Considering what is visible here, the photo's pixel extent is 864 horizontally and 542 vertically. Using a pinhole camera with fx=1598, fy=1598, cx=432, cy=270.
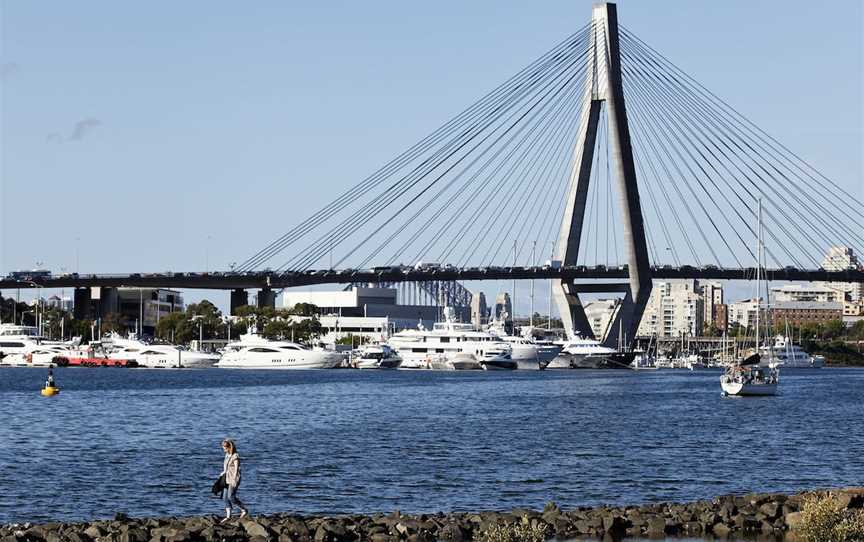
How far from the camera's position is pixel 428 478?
117 ft

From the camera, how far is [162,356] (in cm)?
13225

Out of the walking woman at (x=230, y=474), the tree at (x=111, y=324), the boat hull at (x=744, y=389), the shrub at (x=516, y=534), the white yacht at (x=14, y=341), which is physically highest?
the tree at (x=111, y=324)

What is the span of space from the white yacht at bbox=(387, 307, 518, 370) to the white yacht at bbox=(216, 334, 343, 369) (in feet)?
23.7

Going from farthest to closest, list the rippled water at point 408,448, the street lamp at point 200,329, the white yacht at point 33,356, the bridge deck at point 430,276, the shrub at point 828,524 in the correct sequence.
→ 1. the street lamp at point 200,329
2. the white yacht at point 33,356
3. the bridge deck at point 430,276
4. the rippled water at point 408,448
5. the shrub at point 828,524

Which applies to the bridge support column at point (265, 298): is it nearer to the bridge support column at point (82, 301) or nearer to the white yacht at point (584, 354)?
the bridge support column at point (82, 301)

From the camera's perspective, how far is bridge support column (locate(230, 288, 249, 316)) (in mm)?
156075

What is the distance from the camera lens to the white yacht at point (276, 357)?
12788 cm

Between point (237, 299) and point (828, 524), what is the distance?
137 metres

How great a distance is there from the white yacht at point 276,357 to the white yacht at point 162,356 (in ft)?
9.42

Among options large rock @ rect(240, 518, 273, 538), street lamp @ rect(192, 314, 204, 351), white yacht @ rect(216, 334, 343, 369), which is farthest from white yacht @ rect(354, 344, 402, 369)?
large rock @ rect(240, 518, 273, 538)

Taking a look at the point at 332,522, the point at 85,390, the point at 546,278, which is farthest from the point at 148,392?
the point at 332,522

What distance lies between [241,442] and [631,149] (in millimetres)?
62825

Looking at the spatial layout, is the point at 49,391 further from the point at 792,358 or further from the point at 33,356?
the point at 792,358

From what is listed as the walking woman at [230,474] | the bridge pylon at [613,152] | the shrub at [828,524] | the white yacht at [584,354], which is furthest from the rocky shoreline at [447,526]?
the white yacht at [584,354]
